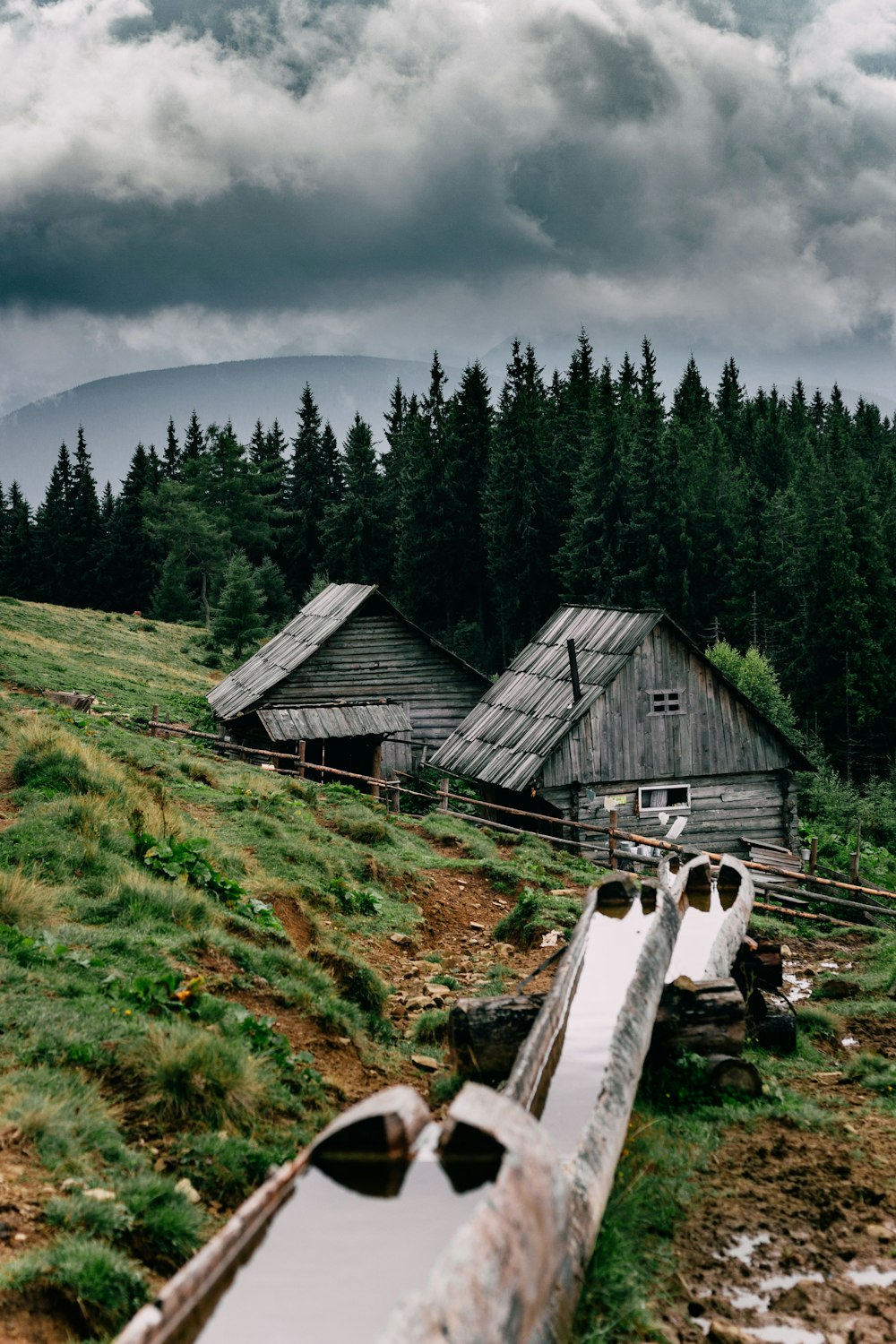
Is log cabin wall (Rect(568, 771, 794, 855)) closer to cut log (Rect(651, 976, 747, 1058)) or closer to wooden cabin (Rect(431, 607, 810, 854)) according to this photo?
wooden cabin (Rect(431, 607, 810, 854))

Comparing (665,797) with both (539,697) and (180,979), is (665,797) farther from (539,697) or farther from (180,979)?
(180,979)

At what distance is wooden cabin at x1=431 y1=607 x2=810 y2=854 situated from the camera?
2328cm

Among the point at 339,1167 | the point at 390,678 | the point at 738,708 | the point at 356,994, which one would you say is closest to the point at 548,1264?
the point at 339,1167

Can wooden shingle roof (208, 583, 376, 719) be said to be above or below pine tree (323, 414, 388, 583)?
below

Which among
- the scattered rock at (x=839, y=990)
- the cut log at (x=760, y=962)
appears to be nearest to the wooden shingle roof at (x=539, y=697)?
the scattered rock at (x=839, y=990)

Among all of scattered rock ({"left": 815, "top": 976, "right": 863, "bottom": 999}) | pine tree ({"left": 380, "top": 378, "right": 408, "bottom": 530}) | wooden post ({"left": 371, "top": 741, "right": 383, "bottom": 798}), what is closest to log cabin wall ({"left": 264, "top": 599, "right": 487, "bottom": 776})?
wooden post ({"left": 371, "top": 741, "right": 383, "bottom": 798})

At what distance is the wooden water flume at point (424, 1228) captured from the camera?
333 cm

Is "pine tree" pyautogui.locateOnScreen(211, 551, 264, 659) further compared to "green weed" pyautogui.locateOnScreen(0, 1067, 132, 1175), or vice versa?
"pine tree" pyautogui.locateOnScreen(211, 551, 264, 659)

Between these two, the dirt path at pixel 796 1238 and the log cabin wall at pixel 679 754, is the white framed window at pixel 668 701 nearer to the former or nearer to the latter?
the log cabin wall at pixel 679 754

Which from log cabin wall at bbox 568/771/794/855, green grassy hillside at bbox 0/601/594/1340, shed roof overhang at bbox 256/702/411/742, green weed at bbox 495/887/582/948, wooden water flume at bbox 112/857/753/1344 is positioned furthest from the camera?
shed roof overhang at bbox 256/702/411/742

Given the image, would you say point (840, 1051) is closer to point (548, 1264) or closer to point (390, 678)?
point (548, 1264)

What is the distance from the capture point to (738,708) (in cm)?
2477

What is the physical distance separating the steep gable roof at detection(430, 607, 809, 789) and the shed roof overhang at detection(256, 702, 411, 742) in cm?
169

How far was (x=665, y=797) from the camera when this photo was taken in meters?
24.3
